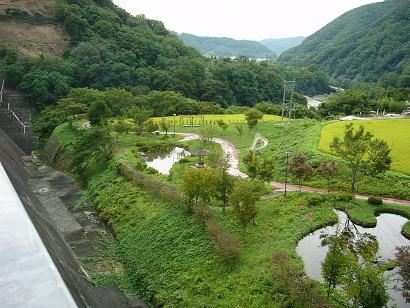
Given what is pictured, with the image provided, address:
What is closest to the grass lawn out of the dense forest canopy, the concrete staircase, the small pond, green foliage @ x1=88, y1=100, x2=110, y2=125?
the small pond

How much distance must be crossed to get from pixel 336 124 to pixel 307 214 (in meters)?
27.1

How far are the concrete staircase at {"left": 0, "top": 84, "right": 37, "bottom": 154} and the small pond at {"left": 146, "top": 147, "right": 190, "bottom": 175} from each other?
2228 cm

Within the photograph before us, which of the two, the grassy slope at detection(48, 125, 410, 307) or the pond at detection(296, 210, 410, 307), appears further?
the grassy slope at detection(48, 125, 410, 307)

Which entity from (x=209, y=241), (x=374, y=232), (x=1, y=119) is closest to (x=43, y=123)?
(x=1, y=119)

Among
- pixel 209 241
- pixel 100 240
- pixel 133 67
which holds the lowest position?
pixel 100 240

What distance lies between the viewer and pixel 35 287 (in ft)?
13.3

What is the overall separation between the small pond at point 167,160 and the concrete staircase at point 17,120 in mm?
22276

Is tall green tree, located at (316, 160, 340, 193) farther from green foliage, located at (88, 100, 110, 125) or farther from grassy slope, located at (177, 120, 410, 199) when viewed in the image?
green foliage, located at (88, 100, 110, 125)

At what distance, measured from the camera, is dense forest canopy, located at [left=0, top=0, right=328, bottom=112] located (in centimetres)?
7169

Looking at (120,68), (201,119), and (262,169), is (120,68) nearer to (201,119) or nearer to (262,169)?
(201,119)

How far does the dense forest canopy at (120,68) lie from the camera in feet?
235

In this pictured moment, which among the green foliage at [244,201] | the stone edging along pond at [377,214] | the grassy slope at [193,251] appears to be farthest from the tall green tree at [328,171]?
the green foliage at [244,201]

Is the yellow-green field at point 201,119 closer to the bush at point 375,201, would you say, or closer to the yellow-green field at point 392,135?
the yellow-green field at point 392,135

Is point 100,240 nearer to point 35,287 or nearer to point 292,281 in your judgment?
point 292,281
